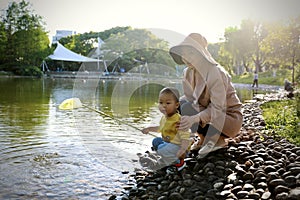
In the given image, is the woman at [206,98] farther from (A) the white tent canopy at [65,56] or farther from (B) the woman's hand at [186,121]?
(A) the white tent canopy at [65,56]

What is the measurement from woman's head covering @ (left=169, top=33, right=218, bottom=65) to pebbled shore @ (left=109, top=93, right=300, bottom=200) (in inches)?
39.5

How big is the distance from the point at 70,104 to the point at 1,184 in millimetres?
4672

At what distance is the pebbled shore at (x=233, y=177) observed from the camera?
2561 millimetres

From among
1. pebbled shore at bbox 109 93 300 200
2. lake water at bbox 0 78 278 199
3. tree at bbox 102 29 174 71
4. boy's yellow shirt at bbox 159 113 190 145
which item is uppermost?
tree at bbox 102 29 174 71

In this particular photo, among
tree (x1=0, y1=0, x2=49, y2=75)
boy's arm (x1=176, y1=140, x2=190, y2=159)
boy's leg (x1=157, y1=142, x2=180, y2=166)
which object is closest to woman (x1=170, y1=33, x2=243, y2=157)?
boy's arm (x1=176, y1=140, x2=190, y2=159)

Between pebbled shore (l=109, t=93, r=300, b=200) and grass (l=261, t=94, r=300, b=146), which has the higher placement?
grass (l=261, t=94, r=300, b=146)

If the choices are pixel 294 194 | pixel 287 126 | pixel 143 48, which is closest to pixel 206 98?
pixel 294 194

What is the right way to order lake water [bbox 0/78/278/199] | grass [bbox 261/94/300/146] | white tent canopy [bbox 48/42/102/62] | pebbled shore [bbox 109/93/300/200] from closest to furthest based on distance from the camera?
pebbled shore [bbox 109/93/300/200] → lake water [bbox 0/78/278/199] → grass [bbox 261/94/300/146] → white tent canopy [bbox 48/42/102/62]

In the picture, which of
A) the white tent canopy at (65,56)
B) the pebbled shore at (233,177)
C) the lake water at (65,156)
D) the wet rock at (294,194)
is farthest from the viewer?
the white tent canopy at (65,56)

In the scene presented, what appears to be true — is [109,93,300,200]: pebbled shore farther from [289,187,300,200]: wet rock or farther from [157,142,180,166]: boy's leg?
[157,142,180,166]: boy's leg

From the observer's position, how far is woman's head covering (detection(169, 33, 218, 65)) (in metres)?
3.37

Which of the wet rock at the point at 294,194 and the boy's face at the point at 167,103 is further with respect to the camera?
the boy's face at the point at 167,103

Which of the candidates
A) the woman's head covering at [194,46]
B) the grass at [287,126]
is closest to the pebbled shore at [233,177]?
the grass at [287,126]

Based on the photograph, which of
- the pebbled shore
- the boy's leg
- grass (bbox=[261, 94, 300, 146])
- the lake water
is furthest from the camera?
grass (bbox=[261, 94, 300, 146])
